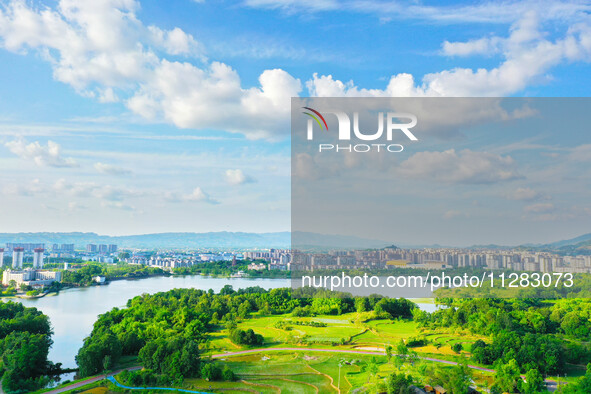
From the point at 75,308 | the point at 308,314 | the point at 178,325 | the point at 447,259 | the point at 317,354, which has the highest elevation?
the point at 447,259

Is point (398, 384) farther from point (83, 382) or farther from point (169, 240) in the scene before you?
point (169, 240)

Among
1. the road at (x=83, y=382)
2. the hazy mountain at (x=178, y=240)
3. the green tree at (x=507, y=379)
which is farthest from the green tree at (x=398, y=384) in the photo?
the hazy mountain at (x=178, y=240)

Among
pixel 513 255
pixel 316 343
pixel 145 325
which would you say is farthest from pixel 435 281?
pixel 145 325

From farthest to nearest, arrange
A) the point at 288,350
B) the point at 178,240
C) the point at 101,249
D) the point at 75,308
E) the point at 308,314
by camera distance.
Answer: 1. the point at 178,240
2. the point at 101,249
3. the point at 75,308
4. the point at 308,314
5. the point at 288,350

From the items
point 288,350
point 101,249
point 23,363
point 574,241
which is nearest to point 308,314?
point 288,350

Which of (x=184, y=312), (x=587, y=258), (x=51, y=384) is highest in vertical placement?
(x=587, y=258)

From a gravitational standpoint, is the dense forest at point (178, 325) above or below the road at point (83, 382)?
above

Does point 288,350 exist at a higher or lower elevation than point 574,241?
lower

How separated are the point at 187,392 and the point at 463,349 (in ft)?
16.1

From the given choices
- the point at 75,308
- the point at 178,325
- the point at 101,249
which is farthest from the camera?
the point at 101,249

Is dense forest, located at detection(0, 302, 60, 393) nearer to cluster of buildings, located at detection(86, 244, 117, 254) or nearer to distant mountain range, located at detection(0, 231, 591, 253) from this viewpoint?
distant mountain range, located at detection(0, 231, 591, 253)

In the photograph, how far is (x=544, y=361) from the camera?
6.54 meters

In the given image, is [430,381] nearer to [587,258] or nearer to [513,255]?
[513,255]

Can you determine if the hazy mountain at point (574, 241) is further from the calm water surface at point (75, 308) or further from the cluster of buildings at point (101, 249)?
the cluster of buildings at point (101, 249)
